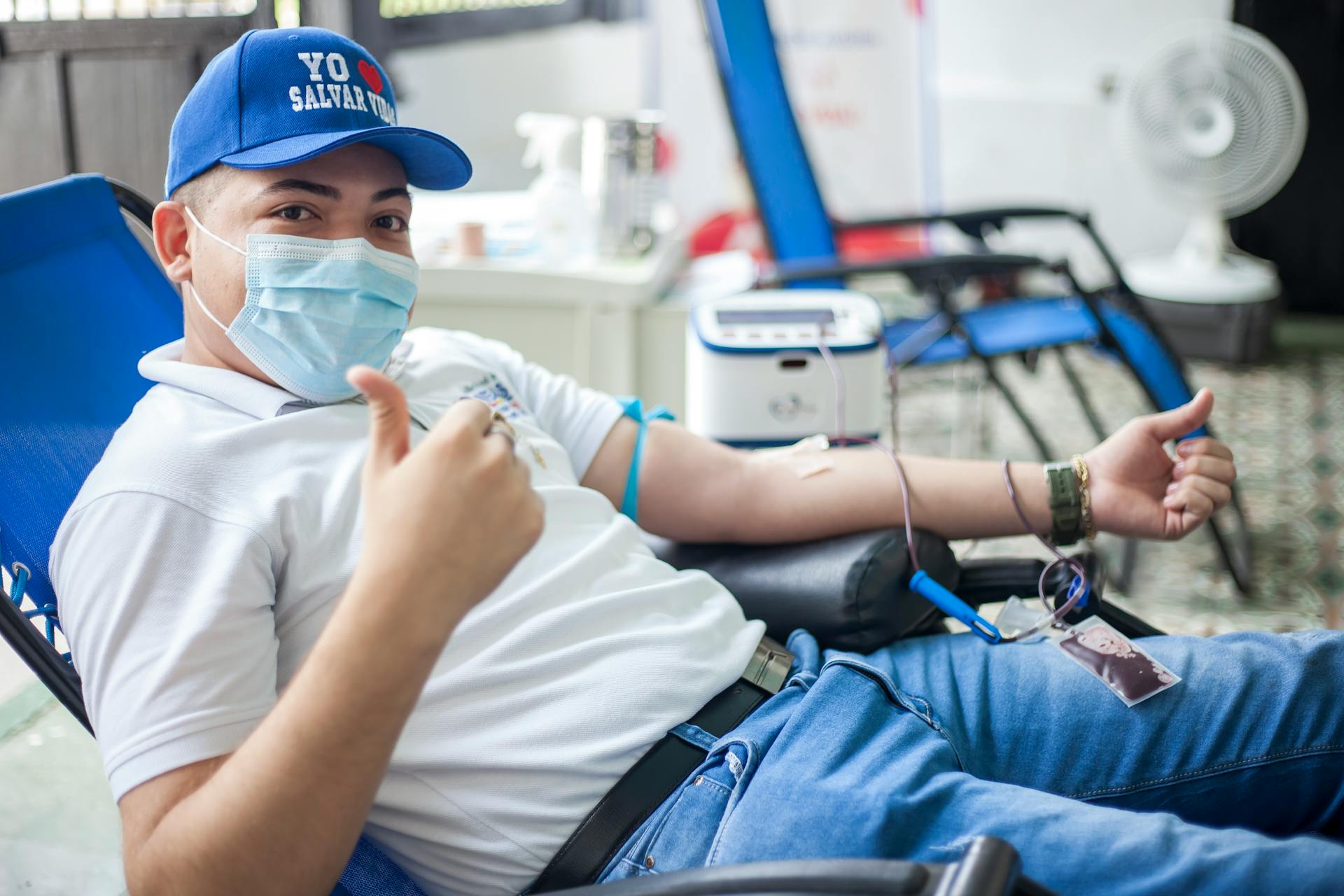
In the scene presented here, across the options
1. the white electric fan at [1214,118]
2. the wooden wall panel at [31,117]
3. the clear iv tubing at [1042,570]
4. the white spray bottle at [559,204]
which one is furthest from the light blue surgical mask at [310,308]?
the white electric fan at [1214,118]

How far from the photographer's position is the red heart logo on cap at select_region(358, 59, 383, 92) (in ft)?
3.52

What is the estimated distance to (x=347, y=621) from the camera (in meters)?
0.73

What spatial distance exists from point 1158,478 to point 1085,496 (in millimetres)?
86

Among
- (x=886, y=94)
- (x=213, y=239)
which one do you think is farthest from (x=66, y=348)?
(x=886, y=94)

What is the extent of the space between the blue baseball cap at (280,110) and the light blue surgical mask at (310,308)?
68 millimetres

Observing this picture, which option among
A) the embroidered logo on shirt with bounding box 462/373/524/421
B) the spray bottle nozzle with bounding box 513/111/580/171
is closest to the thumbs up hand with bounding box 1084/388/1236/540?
the embroidered logo on shirt with bounding box 462/373/524/421

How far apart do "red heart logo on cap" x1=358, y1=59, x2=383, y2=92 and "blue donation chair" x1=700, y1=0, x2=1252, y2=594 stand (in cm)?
124

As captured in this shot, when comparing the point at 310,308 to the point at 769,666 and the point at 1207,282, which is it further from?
the point at 1207,282

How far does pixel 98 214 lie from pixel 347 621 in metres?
0.78

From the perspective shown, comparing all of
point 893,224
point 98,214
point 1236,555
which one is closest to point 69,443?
point 98,214

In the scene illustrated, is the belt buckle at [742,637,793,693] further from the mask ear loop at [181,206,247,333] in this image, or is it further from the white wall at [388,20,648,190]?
the white wall at [388,20,648,190]

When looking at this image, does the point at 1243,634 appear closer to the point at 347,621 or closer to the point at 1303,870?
the point at 1303,870

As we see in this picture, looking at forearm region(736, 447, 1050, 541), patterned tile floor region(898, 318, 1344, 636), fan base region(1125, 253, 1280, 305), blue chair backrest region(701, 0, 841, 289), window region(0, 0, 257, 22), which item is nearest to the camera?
forearm region(736, 447, 1050, 541)

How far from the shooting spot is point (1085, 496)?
1.28 meters
